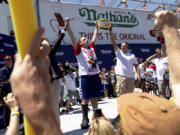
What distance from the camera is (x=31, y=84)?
49 centimetres

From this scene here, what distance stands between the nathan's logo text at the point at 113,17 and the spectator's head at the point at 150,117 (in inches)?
484

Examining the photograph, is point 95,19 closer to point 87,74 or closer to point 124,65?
point 124,65

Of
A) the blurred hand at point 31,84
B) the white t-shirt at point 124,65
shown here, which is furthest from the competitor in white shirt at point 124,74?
the blurred hand at point 31,84

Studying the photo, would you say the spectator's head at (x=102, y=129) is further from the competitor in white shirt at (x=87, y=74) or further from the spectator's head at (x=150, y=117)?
the competitor in white shirt at (x=87, y=74)

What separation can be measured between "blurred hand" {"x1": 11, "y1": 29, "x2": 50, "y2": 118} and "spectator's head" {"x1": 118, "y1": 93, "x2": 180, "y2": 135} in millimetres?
342

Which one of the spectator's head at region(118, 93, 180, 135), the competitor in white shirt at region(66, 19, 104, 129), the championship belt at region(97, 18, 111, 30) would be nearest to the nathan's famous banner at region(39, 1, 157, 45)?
the championship belt at region(97, 18, 111, 30)

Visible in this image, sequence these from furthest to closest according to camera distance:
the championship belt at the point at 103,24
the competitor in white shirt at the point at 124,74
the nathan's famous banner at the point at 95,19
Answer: the nathan's famous banner at the point at 95,19 < the competitor in white shirt at the point at 124,74 < the championship belt at the point at 103,24

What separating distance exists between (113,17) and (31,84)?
544 inches

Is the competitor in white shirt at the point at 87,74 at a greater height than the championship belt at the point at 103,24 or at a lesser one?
lesser

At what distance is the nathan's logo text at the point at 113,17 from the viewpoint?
12.8m

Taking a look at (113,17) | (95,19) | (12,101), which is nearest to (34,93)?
(12,101)

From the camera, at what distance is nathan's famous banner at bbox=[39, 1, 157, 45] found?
1149cm

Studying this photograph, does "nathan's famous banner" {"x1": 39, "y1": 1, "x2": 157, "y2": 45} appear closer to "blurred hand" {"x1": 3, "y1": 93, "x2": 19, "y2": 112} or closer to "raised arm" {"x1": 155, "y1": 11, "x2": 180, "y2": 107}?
"blurred hand" {"x1": 3, "y1": 93, "x2": 19, "y2": 112}

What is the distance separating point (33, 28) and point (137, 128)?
18.3 inches
